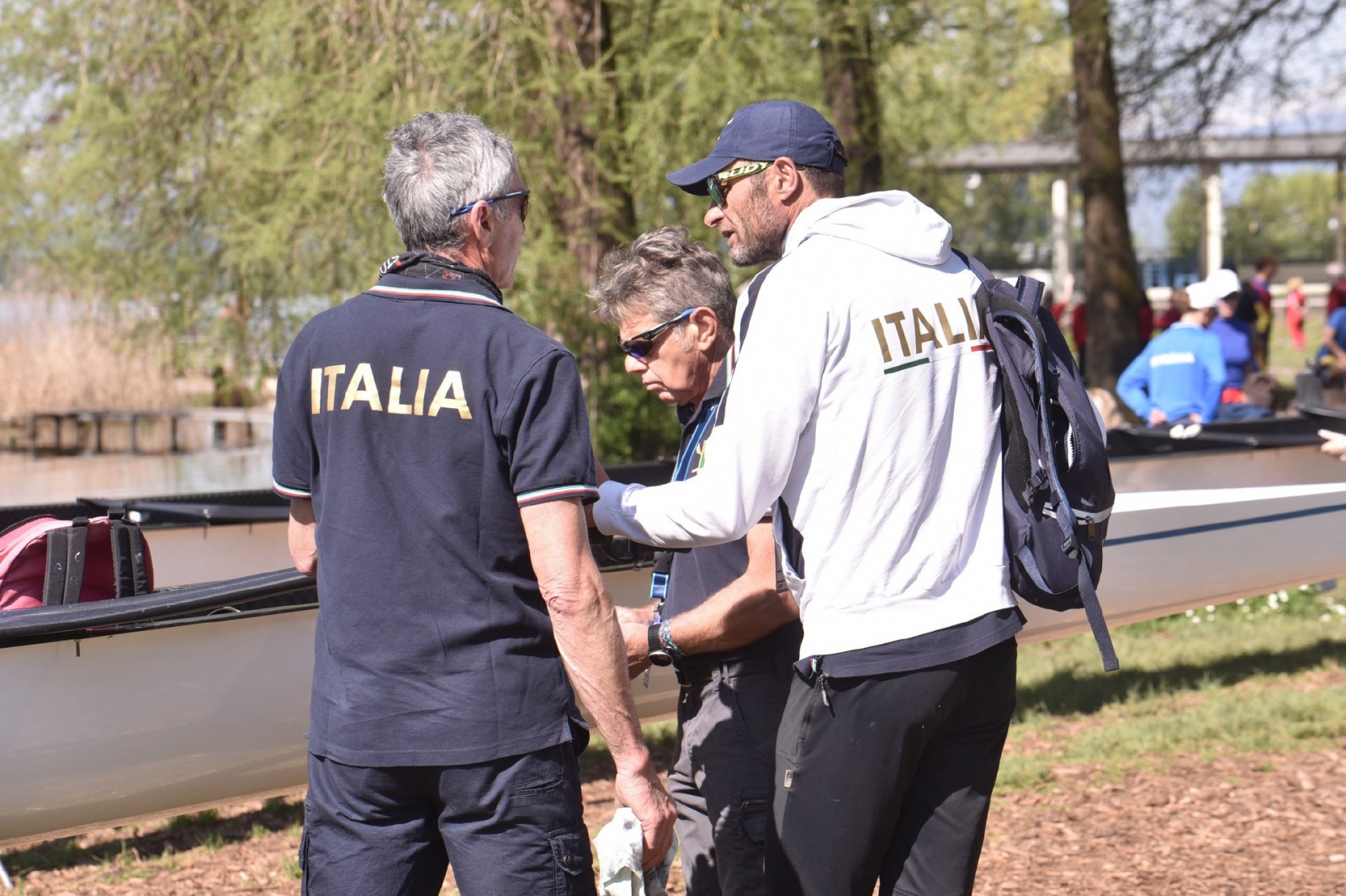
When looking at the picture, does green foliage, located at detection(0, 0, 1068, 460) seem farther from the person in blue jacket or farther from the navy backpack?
the navy backpack

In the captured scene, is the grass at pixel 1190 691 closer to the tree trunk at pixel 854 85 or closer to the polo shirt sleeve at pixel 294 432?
the tree trunk at pixel 854 85

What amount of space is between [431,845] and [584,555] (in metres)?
0.54

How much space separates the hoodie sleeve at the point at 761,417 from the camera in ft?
6.88

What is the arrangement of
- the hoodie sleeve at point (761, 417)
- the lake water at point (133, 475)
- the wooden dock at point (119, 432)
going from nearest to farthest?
the hoodie sleeve at point (761, 417), the lake water at point (133, 475), the wooden dock at point (119, 432)

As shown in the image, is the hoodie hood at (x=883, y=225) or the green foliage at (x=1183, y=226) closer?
the hoodie hood at (x=883, y=225)

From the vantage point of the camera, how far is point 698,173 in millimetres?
2400

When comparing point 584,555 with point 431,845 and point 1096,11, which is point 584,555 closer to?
point 431,845

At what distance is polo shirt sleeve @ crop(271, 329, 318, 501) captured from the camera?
212cm

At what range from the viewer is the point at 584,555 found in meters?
2.04

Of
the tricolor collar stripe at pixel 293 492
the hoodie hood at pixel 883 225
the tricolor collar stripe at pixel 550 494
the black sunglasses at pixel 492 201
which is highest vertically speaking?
the black sunglasses at pixel 492 201

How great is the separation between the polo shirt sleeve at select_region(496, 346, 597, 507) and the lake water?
952 cm

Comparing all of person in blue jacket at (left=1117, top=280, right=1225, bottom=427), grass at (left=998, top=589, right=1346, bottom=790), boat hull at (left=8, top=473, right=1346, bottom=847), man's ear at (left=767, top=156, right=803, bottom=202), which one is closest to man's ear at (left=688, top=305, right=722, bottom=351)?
man's ear at (left=767, top=156, right=803, bottom=202)

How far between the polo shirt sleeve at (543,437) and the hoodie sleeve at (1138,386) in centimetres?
660

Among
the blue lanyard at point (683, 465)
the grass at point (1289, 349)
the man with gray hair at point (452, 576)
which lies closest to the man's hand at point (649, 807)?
the man with gray hair at point (452, 576)
